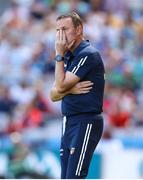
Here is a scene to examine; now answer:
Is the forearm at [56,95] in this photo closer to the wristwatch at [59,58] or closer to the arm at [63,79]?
the arm at [63,79]

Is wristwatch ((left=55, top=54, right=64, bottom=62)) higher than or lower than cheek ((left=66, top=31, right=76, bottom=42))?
lower

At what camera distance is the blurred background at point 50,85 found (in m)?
12.0

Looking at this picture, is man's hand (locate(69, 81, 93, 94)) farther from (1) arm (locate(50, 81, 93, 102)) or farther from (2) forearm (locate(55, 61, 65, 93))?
(2) forearm (locate(55, 61, 65, 93))

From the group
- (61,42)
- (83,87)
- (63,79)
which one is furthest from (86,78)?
(61,42)

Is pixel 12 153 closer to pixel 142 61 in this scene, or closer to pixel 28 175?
pixel 28 175

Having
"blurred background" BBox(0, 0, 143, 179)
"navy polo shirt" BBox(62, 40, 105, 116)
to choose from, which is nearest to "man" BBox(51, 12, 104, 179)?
"navy polo shirt" BBox(62, 40, 105, 116)

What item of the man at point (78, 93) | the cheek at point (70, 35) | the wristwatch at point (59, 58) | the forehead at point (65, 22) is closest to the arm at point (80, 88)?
the man at point (78, 93)

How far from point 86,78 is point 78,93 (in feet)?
0.52

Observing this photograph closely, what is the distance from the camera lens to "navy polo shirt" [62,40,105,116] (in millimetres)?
7238

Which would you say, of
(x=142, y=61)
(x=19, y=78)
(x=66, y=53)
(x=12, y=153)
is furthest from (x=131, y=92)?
(x=66, y=53)

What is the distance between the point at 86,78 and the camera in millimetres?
7293

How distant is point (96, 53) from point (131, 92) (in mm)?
6966

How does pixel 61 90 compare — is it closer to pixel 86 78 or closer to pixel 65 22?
pixel 86 78

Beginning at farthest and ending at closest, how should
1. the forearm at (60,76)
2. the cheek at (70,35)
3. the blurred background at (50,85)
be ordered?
the blurred background at (50,85) → the cheek at (70,35) → the forearm at (60,76)
